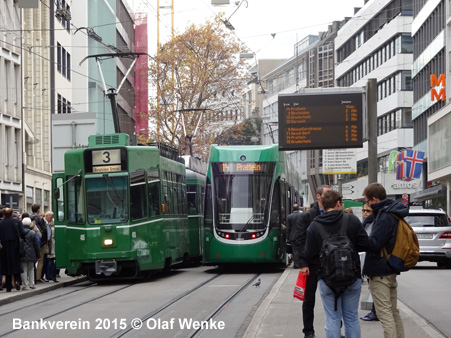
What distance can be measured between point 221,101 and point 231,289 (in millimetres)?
41908

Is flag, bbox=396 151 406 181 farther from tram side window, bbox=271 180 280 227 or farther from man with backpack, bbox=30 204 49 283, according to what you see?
man with backpack, bbox=30 204 49 283

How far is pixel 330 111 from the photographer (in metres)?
24.7

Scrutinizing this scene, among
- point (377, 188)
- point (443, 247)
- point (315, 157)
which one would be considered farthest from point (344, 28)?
point (377, 188)

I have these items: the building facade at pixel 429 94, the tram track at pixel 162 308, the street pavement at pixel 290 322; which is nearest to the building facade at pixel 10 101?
the building facade at pixel 429 94

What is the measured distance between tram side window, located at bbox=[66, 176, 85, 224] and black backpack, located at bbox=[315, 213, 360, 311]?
15.7 metres

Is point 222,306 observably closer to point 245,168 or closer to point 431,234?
point 245,168

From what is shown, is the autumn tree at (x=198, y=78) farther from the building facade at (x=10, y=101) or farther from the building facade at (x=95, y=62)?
the building facade at (x=10, y=101)

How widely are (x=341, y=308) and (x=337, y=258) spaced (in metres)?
0.55

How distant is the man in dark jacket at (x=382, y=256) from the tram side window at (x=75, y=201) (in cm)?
1509

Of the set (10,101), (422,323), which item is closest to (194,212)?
(10,101)

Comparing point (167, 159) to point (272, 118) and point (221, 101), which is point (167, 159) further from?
point (272, 118)

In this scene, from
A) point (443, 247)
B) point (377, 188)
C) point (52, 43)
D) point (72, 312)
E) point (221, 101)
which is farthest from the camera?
point (221, 101)

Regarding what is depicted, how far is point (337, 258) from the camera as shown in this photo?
374 inches

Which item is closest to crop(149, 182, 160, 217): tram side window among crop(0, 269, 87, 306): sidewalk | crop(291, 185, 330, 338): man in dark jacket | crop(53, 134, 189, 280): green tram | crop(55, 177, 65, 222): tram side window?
crop(53, 134, 189, 280): green tram
